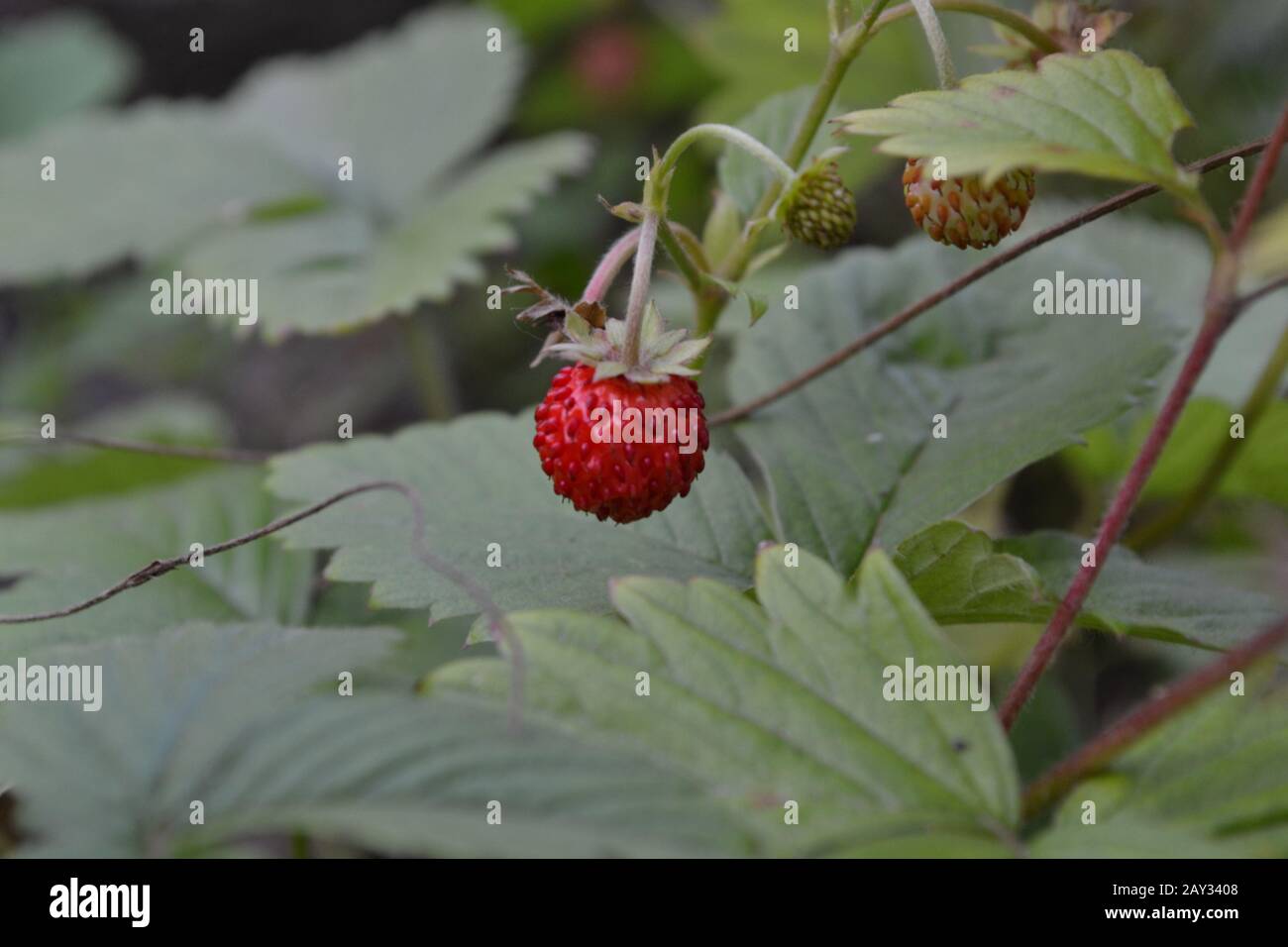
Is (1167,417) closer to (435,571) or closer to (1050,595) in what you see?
(1050,595)

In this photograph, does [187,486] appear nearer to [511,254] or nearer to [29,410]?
[29,410]

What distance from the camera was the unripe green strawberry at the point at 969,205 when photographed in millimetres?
1012

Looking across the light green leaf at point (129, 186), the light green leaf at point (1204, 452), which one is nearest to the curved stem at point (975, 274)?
the light green leaf at point (1204, 452)

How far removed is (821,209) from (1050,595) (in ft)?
1.15

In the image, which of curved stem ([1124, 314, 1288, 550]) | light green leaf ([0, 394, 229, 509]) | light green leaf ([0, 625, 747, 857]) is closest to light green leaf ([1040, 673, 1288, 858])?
light green leaf ([0, 625, 747, 857])

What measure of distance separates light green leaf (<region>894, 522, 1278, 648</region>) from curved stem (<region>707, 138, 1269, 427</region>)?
25 cm

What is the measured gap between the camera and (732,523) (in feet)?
4.15

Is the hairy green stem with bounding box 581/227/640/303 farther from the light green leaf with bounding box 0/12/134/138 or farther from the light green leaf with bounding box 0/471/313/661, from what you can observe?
the light green leaf with bounding box 0/12/134/138

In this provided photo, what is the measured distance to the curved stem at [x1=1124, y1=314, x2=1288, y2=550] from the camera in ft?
4.89

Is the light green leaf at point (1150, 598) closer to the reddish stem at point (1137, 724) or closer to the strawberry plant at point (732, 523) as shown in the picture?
the strawberry plant at point (732, 523)

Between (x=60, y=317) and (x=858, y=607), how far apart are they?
2991 mm

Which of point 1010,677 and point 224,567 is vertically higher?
point 224,567

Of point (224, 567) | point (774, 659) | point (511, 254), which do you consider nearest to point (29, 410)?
point (511, 254)

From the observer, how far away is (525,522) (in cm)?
125
